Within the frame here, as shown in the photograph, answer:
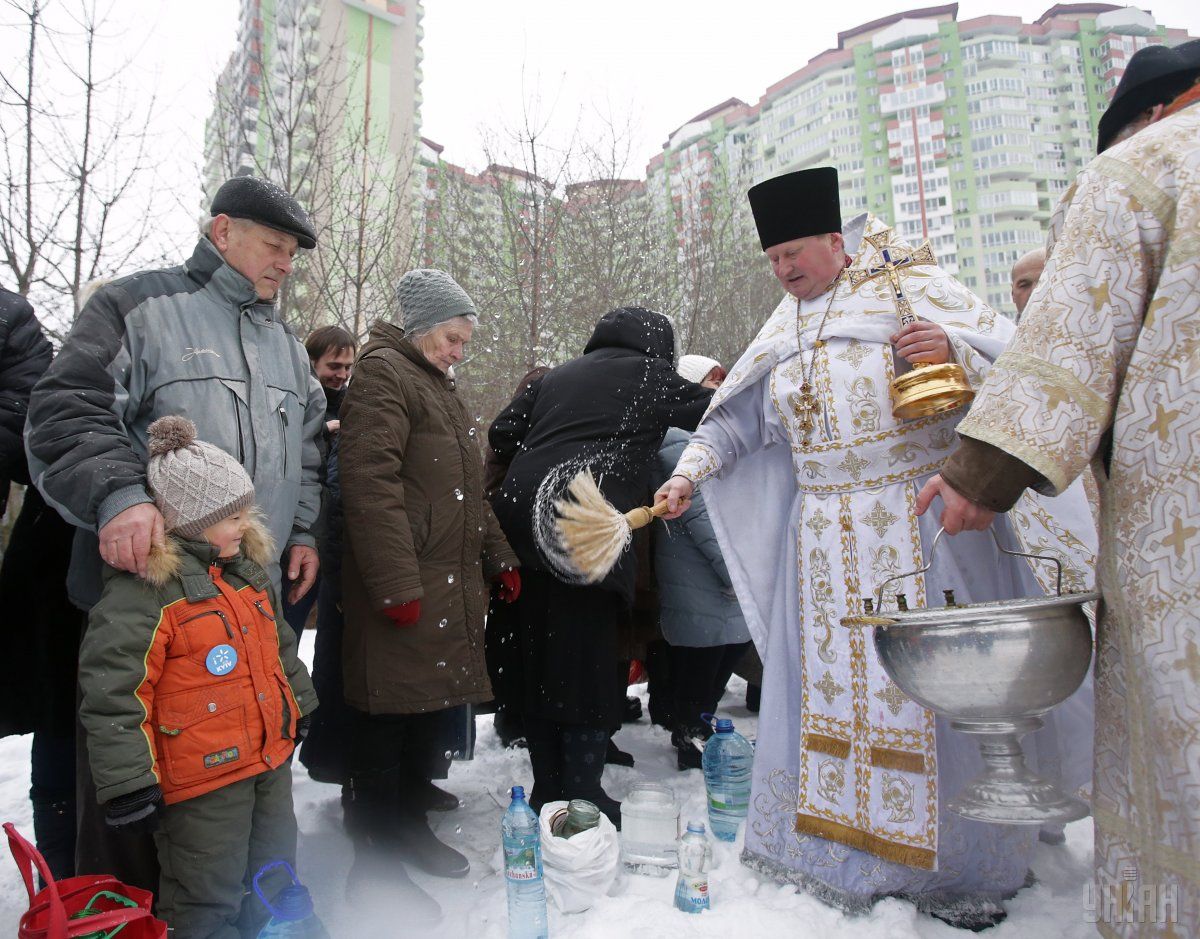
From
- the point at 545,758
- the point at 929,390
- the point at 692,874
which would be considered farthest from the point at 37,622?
the point at 929,390

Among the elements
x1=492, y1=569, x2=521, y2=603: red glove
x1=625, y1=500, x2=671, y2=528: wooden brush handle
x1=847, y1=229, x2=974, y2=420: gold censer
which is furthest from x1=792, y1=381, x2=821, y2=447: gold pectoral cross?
x1=492, y1=569, x2=521, y2=603: red glove

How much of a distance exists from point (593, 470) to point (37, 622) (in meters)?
1.89

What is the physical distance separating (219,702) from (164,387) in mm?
934

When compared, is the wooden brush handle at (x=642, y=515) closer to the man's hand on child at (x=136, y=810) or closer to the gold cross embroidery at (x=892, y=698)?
the gold cross embroidery at (x=892, y=698)

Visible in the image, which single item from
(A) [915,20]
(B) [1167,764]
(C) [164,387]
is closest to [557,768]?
(C) [164,387]

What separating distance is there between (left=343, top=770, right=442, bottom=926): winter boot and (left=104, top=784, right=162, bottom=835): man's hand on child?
2.80 ft

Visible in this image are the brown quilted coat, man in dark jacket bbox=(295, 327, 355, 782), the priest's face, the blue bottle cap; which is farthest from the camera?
man in dark jacket bbox=(295, 327, 355, 782)

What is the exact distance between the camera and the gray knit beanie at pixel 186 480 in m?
2.26

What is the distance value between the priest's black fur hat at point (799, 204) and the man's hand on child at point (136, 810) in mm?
2422

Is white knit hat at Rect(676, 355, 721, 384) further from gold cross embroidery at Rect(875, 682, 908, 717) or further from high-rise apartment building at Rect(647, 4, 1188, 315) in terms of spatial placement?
high-rise apartment building at Rect(647, 4, 1188, 315)

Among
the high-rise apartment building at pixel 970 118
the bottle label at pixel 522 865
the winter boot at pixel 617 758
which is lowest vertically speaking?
the winter boot at pixel 617 758

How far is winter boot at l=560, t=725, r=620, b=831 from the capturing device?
3127 mm

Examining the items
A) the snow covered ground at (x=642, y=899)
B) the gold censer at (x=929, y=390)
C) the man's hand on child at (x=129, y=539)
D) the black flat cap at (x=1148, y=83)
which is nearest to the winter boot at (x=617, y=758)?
the snow covered ground at (x=642, y=899)

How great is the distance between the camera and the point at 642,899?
254 cm
